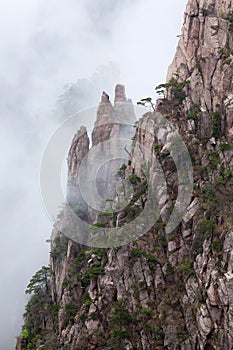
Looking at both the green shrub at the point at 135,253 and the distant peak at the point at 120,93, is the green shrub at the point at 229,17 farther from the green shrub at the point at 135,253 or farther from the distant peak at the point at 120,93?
the green shrub at the point at 135,253

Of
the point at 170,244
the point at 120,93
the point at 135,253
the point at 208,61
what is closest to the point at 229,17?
the point at 208,61

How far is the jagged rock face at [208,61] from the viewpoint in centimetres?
4094

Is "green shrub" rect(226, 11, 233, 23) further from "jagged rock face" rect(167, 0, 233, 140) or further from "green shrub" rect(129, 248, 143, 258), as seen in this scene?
"green shrub" rect(129, 248, 143, 258)

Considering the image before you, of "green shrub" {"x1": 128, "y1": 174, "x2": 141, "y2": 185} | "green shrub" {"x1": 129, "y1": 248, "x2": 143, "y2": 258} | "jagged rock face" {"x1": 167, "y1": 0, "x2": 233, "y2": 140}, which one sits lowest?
"green shrub" {"x1": 129, "y1": 248, "x2": 143, "y2": 258}

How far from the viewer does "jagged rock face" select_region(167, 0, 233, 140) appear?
40.9 metres

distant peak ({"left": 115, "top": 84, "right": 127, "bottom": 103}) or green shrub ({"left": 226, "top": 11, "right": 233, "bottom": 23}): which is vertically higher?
distant peak ({"left": 115, "top": 84, "right": 127, "bottom": 103})

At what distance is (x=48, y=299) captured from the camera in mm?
46438

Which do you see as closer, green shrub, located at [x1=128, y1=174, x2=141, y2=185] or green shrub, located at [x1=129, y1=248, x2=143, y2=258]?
green shrub, located at [x1=129, y1=248, x2=143, y2=258]

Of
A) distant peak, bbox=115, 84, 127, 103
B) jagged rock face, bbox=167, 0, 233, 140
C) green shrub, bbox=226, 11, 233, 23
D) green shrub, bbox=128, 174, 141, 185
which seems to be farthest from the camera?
distant peak, bbox=115, 84, 127, 103

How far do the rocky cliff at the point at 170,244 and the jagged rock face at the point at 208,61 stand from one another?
110 millimetres

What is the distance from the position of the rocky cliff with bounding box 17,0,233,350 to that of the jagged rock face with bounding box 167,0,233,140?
0.11m

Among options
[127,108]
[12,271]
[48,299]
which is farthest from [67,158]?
[12,271]

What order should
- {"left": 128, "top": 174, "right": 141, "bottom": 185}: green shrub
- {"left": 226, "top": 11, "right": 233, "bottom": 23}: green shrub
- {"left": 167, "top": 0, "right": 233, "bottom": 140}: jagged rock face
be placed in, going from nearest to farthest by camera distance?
1. {"left": 167, "top": 0, "right": 233, "bottom": 140}: jagged rock face
2. {"left": 128, "top": 174, "right": 141, "bottom": 185}: green shrub
3. {"left": 226, "top": 11, "right": 233, "bottom": 23}: green shrub

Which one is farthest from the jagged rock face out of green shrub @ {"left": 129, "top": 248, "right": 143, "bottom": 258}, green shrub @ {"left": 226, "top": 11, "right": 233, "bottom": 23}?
green shrub @ {"left": 129, "top": 248, "right": 143, "bottom": 258}
